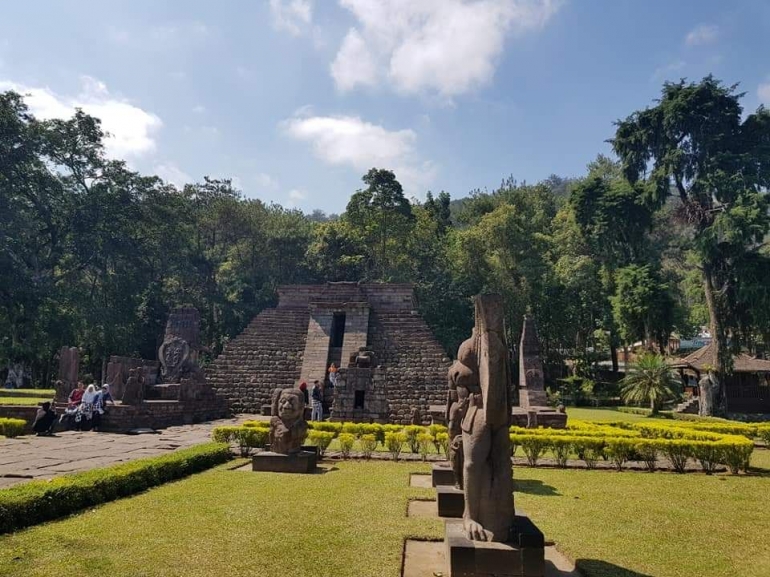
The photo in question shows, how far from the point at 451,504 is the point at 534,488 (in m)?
2.35

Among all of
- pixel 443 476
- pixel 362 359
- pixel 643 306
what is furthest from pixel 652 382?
pixel 443 476

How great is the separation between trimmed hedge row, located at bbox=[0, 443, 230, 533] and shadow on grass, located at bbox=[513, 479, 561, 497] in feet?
16.8

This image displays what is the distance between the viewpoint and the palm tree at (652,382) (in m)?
23.3

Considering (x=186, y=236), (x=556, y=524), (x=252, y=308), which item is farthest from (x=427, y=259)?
(x=556, y=524)

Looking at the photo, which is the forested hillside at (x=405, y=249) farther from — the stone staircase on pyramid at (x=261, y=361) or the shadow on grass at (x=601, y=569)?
the shadow on grass at (x=601, y=569)

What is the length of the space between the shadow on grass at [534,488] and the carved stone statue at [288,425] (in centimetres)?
373

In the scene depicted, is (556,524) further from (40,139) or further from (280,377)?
(40,139)

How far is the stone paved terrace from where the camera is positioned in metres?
8.14

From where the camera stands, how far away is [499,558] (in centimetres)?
414

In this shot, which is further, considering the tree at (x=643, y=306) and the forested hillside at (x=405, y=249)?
the tree at (x=643, y=306)

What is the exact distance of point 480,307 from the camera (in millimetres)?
4938

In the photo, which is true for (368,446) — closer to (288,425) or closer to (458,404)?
(288,425)

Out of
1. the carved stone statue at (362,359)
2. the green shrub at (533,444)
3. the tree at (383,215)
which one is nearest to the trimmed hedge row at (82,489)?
the green shrub at (533,444)

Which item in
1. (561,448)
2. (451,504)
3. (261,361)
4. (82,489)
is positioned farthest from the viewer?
(261,361)
